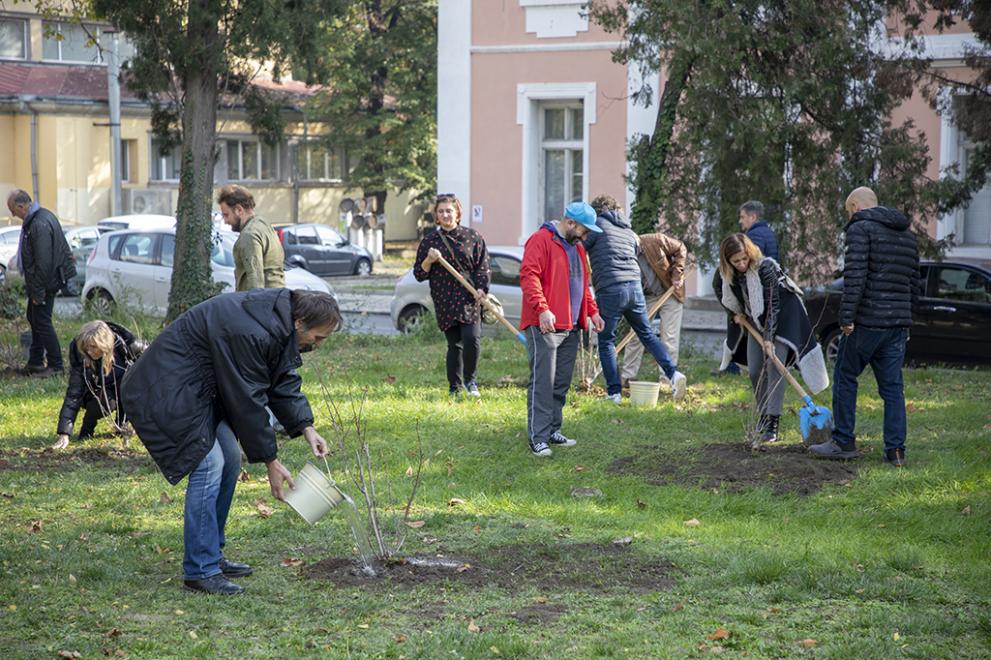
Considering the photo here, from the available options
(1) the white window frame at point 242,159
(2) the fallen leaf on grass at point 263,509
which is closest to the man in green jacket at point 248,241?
(2) the fallen leaf on grass at point 263,509

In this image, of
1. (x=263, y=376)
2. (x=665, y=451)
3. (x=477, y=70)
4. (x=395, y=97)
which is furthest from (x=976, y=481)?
(x=395, y=97)

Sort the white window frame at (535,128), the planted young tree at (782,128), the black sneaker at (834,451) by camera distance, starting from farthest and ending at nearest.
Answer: the white window frame at (535,128) → the planted young tree at (782,128) → the black sneaker at (834,451)

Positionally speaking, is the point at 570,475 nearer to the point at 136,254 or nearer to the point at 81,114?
the point at 136,254

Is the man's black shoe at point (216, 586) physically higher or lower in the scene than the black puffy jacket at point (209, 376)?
lower

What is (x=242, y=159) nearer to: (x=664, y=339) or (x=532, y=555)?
(x=664, y=339)

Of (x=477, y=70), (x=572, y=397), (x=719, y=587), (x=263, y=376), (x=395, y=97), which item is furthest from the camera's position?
(x=395, y=97)

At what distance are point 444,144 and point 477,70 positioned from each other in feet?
5.36

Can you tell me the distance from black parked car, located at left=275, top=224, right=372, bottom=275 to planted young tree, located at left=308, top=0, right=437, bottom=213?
6.04 m

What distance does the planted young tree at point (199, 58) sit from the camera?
52.8 feet

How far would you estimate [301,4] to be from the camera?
54.1 feet

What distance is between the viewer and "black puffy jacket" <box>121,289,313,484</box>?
17.6 ft

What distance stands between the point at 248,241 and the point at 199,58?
8.34 meters

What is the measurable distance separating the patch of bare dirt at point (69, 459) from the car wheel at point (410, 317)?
8461 millimetres

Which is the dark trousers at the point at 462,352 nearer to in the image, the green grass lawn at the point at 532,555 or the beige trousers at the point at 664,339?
the green grass lawn at the point at 532,555
